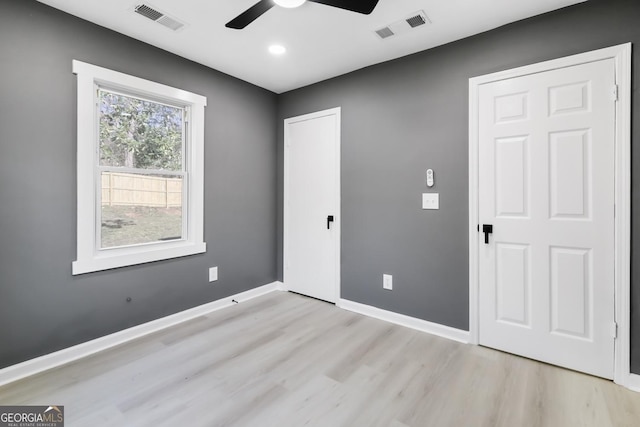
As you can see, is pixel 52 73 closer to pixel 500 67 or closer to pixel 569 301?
pixel 500 67

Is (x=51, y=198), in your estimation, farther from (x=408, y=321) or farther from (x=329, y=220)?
(x=408, y=321)

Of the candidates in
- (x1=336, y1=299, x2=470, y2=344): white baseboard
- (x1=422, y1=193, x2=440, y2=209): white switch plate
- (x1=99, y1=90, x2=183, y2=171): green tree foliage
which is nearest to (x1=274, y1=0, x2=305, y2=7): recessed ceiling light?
(x1=99, y1=90, x2=183, y2=171): green tree foliage

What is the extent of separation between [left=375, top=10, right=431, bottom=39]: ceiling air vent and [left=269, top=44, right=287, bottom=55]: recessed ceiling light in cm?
85

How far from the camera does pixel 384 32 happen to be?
239 centimetres

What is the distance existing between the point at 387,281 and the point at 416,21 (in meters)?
2.28

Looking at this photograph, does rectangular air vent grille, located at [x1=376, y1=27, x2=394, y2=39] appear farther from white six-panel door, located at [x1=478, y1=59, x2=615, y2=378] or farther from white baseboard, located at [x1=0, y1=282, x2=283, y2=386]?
white baseboard, located at [x1=0, y1=282, x2=283, y2=386]

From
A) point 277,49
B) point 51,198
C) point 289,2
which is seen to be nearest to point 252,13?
point 289,2

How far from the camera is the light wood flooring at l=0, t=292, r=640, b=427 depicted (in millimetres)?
1622

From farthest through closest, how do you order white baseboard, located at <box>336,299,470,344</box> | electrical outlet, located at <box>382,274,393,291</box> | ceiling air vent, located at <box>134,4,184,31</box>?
electrical outlet, located at <box>382,274,393,291</box>, white baseboard, located at <box>336,299,470,344</box>, ceiling air vent, located at <box>134,4,184,31</box>

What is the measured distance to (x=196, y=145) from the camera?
117 inches

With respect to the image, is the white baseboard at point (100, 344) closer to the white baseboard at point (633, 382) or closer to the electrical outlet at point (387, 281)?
the electrical outlet at point (387, 281)

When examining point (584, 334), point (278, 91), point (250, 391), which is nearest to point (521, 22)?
point (584, 334)

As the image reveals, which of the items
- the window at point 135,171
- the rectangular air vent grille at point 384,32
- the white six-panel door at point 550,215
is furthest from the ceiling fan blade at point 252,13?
the white six-panel door at point 550,215

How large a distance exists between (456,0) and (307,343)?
111 inches
